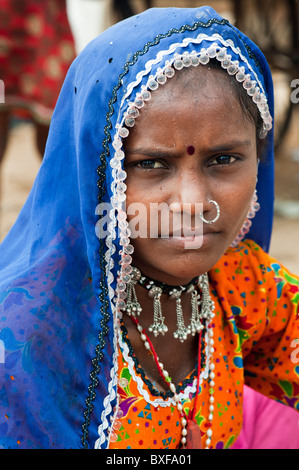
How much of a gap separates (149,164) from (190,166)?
84 millimetres

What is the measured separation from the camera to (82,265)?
1.37m

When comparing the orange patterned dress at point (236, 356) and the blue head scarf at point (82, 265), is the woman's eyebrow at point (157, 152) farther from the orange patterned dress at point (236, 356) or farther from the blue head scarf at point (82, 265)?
the orange patterned dress at point (236, 356)

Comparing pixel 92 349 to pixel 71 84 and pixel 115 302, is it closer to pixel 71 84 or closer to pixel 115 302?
pixel 115 302

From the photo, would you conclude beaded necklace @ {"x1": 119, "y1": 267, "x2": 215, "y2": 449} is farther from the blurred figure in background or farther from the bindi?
the blurred figure in background

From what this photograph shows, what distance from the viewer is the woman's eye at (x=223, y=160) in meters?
1.33

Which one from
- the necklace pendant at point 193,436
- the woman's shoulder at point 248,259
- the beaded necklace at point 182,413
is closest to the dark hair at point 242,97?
the woman's shoulder at point 248,259

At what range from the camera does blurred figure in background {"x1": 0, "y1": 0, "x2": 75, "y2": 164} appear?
3.27 meters

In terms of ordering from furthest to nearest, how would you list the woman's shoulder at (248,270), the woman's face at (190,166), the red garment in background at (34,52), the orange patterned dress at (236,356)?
the red garment in background at (34,52) → the woman's shoulder at (248,270) → the orange patterned dress at (236,356) → the woman's face at (190,166)

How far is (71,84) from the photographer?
1.42 metres

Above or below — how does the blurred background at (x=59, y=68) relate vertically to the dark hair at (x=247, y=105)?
above

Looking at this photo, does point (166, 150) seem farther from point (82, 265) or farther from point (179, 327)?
point (179, 327)

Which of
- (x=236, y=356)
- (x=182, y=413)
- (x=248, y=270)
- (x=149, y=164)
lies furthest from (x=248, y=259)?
(x=149, y=164)

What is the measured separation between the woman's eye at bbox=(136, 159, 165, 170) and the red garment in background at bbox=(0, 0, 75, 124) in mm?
2216
